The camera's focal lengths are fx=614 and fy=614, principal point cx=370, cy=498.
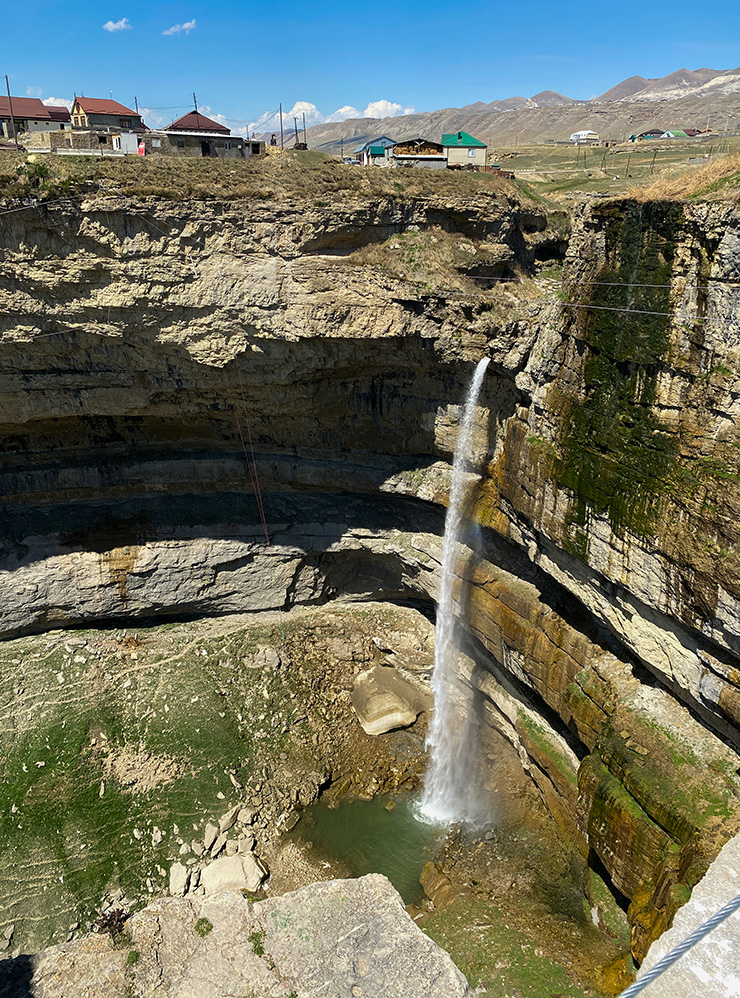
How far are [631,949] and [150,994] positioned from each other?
412 inches

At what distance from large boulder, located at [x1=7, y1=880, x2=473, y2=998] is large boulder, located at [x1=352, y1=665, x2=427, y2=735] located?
12.6m

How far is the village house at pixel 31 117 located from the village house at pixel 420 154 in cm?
1738

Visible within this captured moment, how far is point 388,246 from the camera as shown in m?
20.9

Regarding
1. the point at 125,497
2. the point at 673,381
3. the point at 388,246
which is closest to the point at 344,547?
the point at 125,497

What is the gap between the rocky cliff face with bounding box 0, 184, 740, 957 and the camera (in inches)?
530

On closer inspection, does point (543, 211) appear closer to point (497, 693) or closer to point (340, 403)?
point (340, 403)

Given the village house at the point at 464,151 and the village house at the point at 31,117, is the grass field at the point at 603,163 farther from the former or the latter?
the village house at the point at 31,117

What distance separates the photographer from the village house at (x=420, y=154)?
97.2 ft

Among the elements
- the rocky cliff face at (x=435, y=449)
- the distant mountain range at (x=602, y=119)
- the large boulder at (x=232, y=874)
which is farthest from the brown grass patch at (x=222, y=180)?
the distant mountain range at (x=602, y=119)

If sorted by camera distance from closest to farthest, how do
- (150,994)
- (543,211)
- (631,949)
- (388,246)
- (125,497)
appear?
(150,994), (631,949), (388,246), (543,211), (125,497)

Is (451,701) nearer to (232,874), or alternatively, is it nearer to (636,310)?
(232,874)

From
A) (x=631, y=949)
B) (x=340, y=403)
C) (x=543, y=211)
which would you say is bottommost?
(x=631, y=949)

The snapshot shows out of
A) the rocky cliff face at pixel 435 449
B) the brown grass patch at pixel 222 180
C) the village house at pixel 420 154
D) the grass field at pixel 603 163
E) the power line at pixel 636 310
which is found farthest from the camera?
the grass field at pixel 603 163

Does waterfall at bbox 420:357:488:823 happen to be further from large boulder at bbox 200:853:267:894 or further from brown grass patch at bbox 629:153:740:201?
brown grass patch at bbox 629:153:740:201
